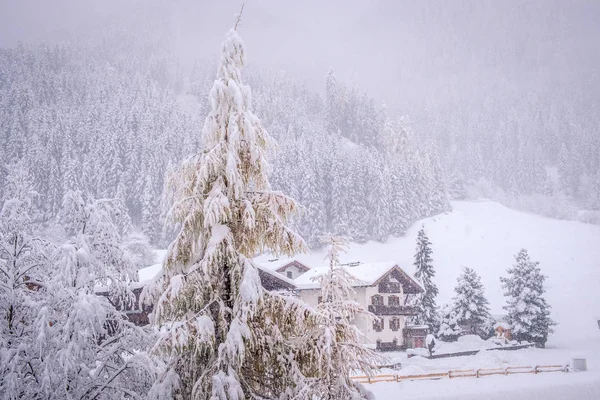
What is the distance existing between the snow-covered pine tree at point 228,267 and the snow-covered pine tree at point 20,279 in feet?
9.79

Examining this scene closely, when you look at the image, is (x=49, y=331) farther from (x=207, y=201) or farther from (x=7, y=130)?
(x=7, y=130)

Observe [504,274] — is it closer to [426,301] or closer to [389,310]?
[426,301]

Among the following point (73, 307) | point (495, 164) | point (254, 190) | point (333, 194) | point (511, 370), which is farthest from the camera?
point (495, 164)

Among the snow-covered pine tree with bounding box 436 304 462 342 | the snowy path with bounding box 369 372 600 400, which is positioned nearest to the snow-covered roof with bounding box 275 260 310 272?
the snow-covered pine tree with bounding box 436 304 462 342

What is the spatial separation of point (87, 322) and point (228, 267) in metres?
2.96

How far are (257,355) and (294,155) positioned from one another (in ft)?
283

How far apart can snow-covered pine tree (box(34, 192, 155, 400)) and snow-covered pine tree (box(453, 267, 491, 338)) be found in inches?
1896

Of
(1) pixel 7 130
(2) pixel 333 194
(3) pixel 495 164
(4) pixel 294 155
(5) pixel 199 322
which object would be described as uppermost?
(3) pixel 495 164

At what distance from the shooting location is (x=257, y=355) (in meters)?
9.16

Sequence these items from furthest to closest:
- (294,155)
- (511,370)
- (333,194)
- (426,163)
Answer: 1. (426,163)
2. (294,155)
3. (333,194)
4. (511,370)

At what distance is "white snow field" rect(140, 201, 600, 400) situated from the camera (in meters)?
27.9

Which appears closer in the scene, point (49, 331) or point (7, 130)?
point (49, 331)

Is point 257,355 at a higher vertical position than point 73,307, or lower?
lower

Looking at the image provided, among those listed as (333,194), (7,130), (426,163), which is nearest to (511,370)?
(333,194)
